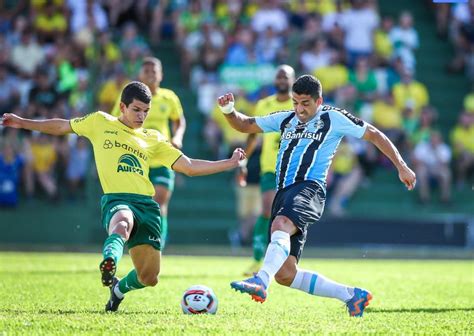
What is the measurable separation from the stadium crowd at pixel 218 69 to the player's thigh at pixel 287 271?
39.4ft

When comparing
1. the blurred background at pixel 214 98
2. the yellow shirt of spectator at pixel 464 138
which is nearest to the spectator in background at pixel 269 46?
the blurred background at pixel 214 98

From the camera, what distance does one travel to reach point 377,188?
22344mm

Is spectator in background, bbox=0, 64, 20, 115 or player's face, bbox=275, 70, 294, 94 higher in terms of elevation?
player's face, bbox=275, 70, 294, 94

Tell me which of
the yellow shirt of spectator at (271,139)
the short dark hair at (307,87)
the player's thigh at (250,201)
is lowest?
the player's thigh at (250,201)

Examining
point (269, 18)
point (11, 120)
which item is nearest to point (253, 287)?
point (11, 120)

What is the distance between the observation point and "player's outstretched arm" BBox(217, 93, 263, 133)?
8828mm

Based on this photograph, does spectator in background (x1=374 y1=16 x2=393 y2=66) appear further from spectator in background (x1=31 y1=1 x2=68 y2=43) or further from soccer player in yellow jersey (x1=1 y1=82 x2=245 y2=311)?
soccer player in yellow jersey (x1=1 y1=82 x2=245 y2=311)

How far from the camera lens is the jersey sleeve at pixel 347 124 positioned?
8.66m

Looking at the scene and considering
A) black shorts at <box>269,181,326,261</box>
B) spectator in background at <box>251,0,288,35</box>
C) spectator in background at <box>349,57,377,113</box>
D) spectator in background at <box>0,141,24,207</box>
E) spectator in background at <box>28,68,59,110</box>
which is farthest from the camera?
spectator in background at <box>251,0,288,35</box>

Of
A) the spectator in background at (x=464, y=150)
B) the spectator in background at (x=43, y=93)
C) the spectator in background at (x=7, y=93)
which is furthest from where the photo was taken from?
the spectator in background at (x=464, y=150)

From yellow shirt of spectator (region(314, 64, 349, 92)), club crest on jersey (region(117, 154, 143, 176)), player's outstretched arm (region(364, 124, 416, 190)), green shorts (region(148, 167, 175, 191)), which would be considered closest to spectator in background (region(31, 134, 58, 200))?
yellow shirt of spectator (region(314, 64, 349, 92))

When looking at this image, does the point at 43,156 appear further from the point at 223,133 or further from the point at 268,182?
the point at 268,182

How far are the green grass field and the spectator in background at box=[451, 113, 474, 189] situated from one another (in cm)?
753

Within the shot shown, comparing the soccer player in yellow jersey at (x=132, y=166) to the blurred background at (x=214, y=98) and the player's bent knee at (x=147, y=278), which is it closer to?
the player's bent knee at (x=147, y=278)
